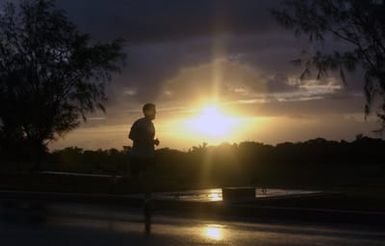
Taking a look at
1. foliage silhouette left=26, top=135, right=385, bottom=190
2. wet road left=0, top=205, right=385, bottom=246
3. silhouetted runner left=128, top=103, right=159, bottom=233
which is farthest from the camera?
foliage silhouette left=26, top=135, right=385, bottom=190

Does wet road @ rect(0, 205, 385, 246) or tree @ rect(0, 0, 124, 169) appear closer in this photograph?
wet road @ rect(0, 205, 385, 246)

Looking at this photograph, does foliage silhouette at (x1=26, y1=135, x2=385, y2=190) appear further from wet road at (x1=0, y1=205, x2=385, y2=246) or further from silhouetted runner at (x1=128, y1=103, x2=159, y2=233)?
wet road at (x1=0, y1=205, x2=385, y2=246)

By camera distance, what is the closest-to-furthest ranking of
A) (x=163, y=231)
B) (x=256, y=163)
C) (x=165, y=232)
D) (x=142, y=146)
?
(x=165, y=232) < (x=163, y=231) < (x=142, y=146) < (x=256, y=163)

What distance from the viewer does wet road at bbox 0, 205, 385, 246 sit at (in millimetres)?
12250

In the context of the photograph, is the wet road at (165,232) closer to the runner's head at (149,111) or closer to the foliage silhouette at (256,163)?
the runner's head at (149,111)

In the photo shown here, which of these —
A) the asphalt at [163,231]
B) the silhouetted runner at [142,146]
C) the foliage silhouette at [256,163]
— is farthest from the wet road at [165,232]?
the foliage silhouette at [256,163]

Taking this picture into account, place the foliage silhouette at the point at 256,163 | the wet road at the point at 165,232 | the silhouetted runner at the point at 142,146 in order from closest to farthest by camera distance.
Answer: the wet road at the point at 165,232 → the silhouetted runner at the point at 142,146 → the foliage silhouette at the point at 256,163

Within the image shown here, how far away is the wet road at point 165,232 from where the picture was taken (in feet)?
40.2

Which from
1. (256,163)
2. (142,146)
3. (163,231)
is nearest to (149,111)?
(142,146)

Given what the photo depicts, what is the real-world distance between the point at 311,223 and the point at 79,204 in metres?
5.81

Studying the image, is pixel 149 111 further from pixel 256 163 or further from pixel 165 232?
pixel 256 163

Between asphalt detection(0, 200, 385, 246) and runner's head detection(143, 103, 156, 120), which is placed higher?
runner's head detection(143, 103, 156, 120)

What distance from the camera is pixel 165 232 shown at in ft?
43.8

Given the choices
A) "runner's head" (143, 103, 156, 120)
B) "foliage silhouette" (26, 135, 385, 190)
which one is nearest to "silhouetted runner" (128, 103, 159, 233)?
"runner's head" (143, 103, 156, 120)
